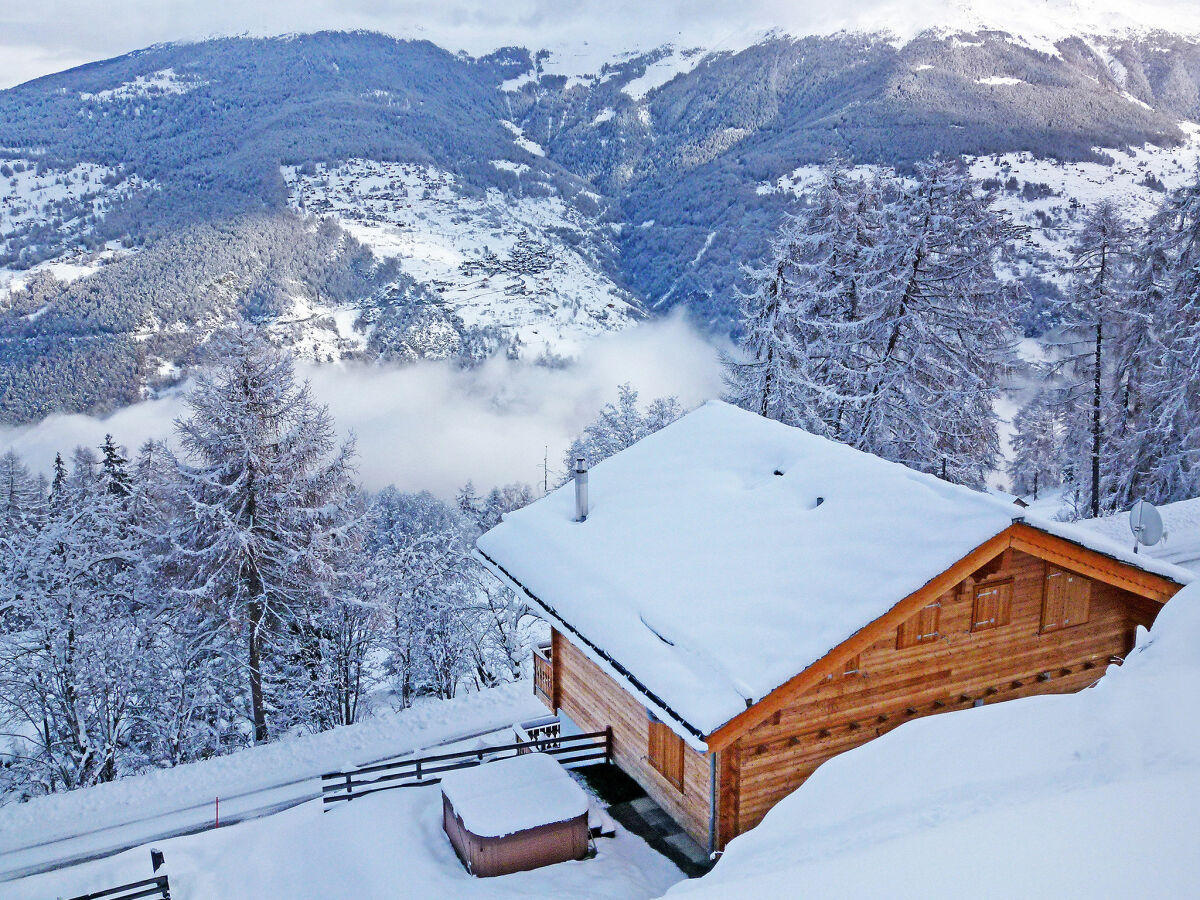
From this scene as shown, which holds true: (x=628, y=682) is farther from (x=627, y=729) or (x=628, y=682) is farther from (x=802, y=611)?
(x=627, y=729)

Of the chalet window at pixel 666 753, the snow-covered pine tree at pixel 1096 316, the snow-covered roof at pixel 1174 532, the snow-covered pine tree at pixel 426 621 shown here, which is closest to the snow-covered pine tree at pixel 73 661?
the snow-covered pine tree at pixel 426 621

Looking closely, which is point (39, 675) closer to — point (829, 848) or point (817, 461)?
point (817, 461)

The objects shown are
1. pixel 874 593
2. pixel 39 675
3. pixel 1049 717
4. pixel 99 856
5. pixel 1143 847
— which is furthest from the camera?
pixel 39 675

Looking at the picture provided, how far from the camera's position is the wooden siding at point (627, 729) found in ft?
→ 38.3

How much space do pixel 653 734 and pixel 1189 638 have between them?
6.80m

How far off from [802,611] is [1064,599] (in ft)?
14.6

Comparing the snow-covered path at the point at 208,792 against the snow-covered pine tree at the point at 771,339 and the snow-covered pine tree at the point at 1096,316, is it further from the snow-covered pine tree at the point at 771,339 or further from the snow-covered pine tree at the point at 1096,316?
the snow-covered pine tree at the point at 1096,316

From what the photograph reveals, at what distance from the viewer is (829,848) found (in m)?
7.82

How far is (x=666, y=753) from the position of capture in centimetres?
1232

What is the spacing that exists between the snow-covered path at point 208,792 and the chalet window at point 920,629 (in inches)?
455

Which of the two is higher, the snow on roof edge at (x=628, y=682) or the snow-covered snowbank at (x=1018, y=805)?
the snow-covered snowbank at (x=1018, y=805)

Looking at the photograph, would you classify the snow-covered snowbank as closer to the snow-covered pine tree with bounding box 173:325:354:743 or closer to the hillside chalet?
the hillside chalet

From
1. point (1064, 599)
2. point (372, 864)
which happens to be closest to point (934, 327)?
point (1064, 599)

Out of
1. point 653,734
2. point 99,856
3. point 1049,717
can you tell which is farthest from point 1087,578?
point 99,856
